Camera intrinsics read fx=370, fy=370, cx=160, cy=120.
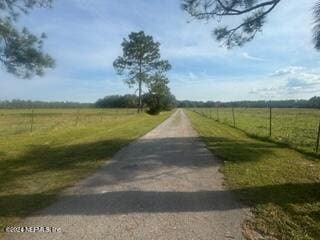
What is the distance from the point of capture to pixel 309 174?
904 cm

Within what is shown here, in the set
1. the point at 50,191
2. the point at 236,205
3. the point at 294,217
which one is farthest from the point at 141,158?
the point at 294,217

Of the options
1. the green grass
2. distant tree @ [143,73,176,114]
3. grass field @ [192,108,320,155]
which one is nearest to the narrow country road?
the green grass

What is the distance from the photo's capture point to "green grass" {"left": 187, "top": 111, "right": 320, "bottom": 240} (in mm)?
5191

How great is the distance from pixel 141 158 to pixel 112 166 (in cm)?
147

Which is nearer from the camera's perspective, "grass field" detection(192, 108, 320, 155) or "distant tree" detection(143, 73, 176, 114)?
"grass field" detection(192, 108, 320, 155)

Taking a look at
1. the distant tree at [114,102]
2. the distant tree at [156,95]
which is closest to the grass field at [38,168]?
the distant tree at [156,95]

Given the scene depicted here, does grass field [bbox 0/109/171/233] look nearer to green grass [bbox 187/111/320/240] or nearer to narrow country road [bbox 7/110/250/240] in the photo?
narrow country road [bbox 7/110/250/240]

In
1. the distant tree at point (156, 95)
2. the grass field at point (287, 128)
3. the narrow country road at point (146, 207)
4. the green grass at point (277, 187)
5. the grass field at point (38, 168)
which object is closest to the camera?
the narrow country road at point (146, 207)

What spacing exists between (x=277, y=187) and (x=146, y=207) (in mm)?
3022

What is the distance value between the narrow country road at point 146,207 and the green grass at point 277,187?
34 centimetres

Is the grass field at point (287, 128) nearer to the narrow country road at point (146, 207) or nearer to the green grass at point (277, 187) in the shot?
the green grass at point (277, 187)

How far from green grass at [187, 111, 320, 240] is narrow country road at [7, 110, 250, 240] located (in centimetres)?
34

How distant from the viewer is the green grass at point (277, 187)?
519 cm

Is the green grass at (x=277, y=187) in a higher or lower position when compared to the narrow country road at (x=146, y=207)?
lower
